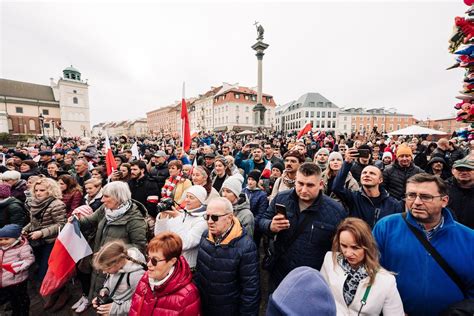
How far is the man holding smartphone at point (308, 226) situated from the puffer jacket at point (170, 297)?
96 centimetres

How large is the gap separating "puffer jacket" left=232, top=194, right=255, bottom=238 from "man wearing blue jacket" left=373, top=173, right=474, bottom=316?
155 centimetres

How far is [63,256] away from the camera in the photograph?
2.99 meters

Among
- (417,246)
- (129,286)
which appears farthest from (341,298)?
(129,286)

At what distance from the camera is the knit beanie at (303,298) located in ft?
2.60

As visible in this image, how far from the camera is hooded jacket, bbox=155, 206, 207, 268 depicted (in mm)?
2619

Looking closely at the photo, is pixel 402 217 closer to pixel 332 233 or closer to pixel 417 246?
pixel 417 246

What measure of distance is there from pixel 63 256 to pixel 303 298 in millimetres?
3497

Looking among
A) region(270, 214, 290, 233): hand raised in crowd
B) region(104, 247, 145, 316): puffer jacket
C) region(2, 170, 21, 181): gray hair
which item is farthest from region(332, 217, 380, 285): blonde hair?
region(2, 170, 21, 181): gray hair

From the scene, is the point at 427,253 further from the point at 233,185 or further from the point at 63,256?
the point at 63,256

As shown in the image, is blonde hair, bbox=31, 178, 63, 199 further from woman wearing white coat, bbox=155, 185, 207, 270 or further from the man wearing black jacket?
Answer: woman wearing white coat, bbox=155, 185, 207, 270

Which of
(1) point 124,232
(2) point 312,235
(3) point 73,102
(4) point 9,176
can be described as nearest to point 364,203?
(2) point 312,235

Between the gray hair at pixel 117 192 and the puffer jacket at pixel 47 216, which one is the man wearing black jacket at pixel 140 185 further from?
the gray hair at pixel 117 192

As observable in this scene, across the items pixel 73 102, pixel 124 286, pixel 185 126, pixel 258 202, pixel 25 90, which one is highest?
pixel 25 90

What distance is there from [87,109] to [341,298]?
78.9 m
